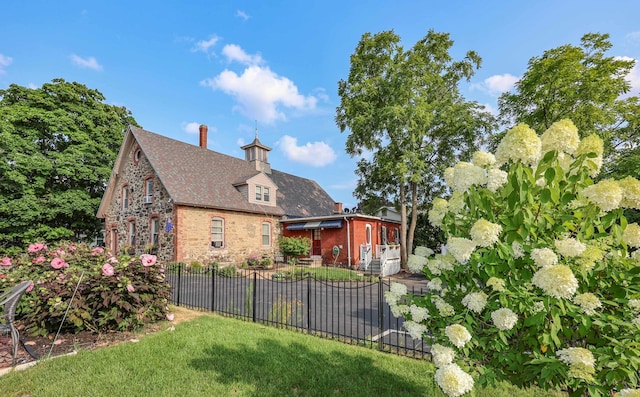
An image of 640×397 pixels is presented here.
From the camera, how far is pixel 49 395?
3553 mm

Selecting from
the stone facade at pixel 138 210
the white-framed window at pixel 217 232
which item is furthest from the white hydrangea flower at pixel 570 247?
the white-framed window at pixel 217 232

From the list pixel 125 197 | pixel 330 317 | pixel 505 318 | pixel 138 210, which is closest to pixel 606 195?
pixel 505 318

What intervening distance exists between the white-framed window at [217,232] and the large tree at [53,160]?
12373mm

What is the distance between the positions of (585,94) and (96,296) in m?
20.9

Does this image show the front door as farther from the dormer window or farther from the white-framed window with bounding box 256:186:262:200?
the white-framed window with bounding box 256:186:262:200

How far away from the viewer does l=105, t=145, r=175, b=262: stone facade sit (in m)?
17.8

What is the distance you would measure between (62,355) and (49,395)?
1.53 meters

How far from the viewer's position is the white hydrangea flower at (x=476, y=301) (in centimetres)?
218

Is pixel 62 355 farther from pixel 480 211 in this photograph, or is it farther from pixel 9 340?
pixel 480 211

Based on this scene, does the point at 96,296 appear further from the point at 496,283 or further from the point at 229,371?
the point at 496,283

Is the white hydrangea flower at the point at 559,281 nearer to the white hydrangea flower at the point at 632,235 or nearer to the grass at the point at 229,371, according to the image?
the white hydrangea flower at the point at 632,235

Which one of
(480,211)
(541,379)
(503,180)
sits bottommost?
(541,379)

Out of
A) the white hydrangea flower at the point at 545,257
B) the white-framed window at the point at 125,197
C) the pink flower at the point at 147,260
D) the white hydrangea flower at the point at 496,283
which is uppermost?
the white-framed window at the point at 125,197

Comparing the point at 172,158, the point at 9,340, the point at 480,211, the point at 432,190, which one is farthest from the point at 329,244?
the point at 480,211
